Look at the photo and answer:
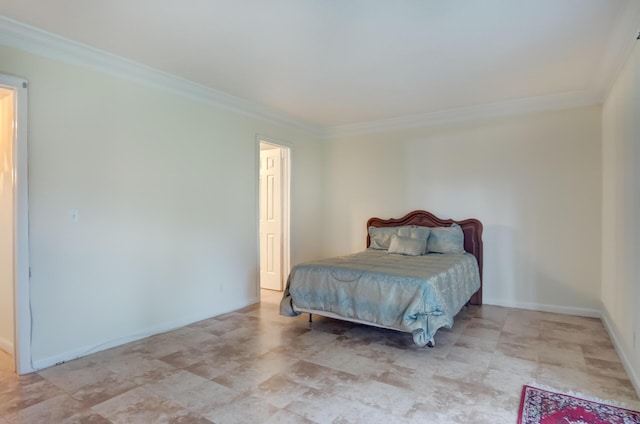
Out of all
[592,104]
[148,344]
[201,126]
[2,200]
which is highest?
[592,104]

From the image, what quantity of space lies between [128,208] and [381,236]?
3113mm

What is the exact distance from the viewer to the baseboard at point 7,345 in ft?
9.94

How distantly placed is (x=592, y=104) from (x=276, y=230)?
423 cm

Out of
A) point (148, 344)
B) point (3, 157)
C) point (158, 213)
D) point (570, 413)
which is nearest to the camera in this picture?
point (570, 413)

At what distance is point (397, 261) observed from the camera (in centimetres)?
394

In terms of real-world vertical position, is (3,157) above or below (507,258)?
above

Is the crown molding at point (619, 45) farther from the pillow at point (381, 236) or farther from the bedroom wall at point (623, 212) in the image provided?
the pillow at point (381, 236)

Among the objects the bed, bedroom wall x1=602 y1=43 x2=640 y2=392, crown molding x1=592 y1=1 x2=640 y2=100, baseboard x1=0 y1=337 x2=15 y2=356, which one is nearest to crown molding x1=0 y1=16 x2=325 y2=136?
the bed

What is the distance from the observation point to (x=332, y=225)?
594cm

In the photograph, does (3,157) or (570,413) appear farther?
(3,157)

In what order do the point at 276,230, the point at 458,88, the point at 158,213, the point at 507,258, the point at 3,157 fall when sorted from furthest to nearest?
the point at 276,230, the point at 507,258, the point at 458,88, the point at 158,213, the point at 3,157

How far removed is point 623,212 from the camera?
2965 millimetres

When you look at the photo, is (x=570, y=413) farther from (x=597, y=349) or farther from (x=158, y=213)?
(x=158, y=213)

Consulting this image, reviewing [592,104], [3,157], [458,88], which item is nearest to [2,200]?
[3,157]
